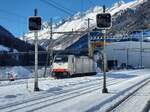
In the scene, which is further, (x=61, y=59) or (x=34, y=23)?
(x=61, y=59)

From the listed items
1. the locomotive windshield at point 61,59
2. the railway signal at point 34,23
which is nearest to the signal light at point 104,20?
the railway signal at point 34,23

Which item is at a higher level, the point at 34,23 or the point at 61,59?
the point at 34,23

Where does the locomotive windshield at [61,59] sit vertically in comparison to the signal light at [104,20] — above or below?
below

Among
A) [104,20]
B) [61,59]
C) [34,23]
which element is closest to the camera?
[104,20]

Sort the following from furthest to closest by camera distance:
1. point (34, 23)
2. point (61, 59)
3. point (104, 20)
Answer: point (61, 59) → point (34, 23) → point (104, 20)

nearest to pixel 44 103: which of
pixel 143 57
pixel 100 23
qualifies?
pixel 100 23

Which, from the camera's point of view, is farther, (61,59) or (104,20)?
(61,59)

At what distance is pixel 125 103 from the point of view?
20.2 m

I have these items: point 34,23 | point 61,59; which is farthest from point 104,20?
point 61,59

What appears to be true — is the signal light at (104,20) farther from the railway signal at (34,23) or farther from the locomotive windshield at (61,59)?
the locomotive windshield at (61,59)

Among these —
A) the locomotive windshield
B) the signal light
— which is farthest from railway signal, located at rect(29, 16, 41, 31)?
the locomotive windshield

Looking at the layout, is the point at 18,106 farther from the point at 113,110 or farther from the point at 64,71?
the point at 64,71

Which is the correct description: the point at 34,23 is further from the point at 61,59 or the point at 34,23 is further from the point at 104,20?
the point at 61,59

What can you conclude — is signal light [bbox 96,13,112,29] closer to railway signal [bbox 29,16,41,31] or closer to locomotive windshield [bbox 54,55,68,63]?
railway signal [bbox 29,16,41,31]
